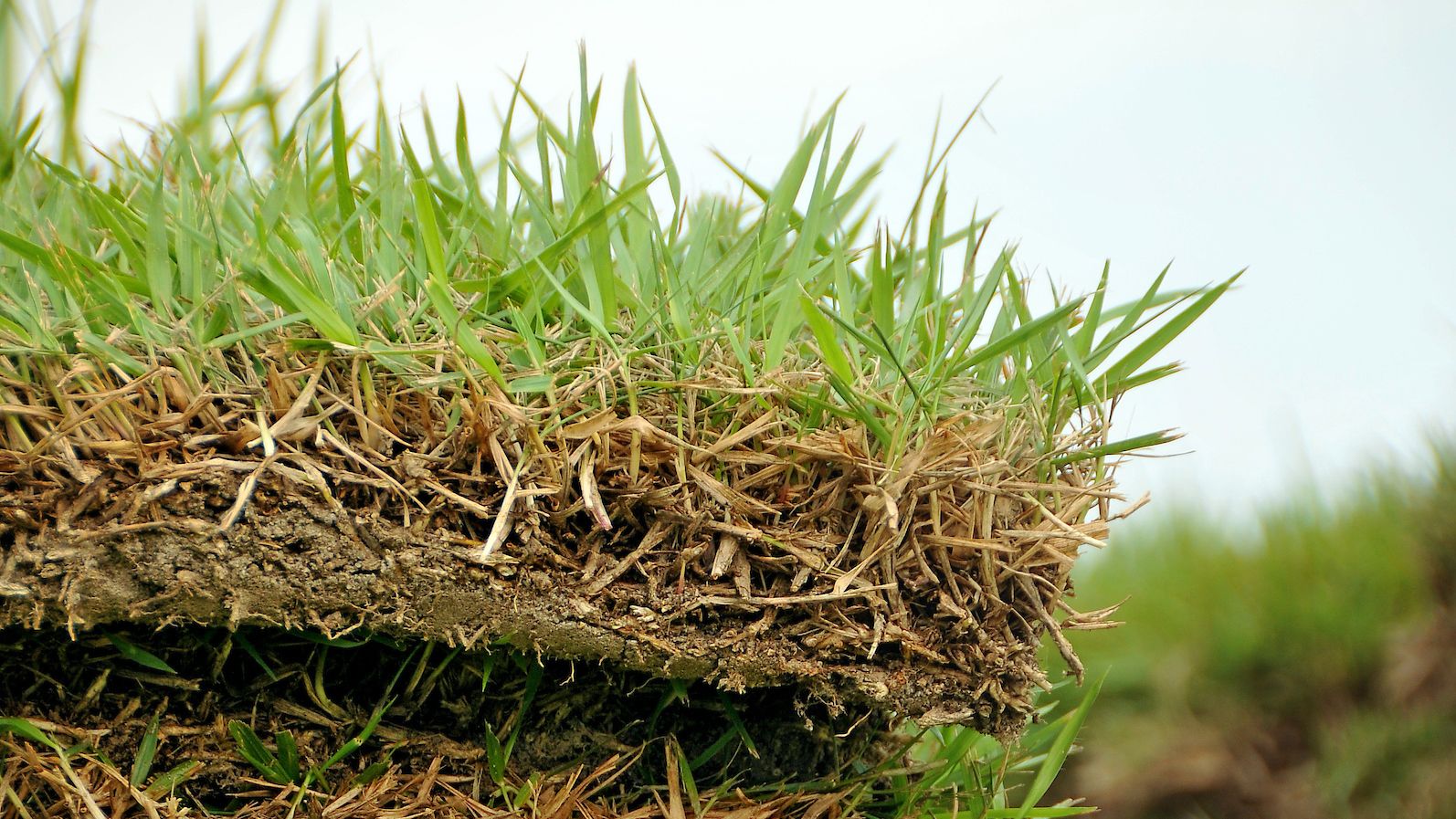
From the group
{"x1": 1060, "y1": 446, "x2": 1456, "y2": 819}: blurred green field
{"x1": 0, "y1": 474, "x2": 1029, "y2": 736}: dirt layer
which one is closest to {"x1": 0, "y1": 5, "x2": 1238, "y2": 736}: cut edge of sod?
{"x1": 0, "y1": 474, "x2": 1029, "y2": 736}: dirt layer

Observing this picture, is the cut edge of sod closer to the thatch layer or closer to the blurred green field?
the thatch layer

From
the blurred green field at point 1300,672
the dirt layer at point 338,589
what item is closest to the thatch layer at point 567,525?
the dirt layer at point 338,589

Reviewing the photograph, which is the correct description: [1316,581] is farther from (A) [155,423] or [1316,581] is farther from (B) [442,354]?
A: (A) [155,423]

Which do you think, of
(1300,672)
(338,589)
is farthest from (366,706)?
(1300,672)

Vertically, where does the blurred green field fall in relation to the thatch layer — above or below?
A: below

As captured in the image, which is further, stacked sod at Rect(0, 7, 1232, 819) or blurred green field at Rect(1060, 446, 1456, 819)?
blurred green field at Rect(1060, 446, 1456, 819)

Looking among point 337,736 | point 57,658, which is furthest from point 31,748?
point 337,736

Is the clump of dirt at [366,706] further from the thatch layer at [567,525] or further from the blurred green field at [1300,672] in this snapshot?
the blurred green field at [1300,672]
